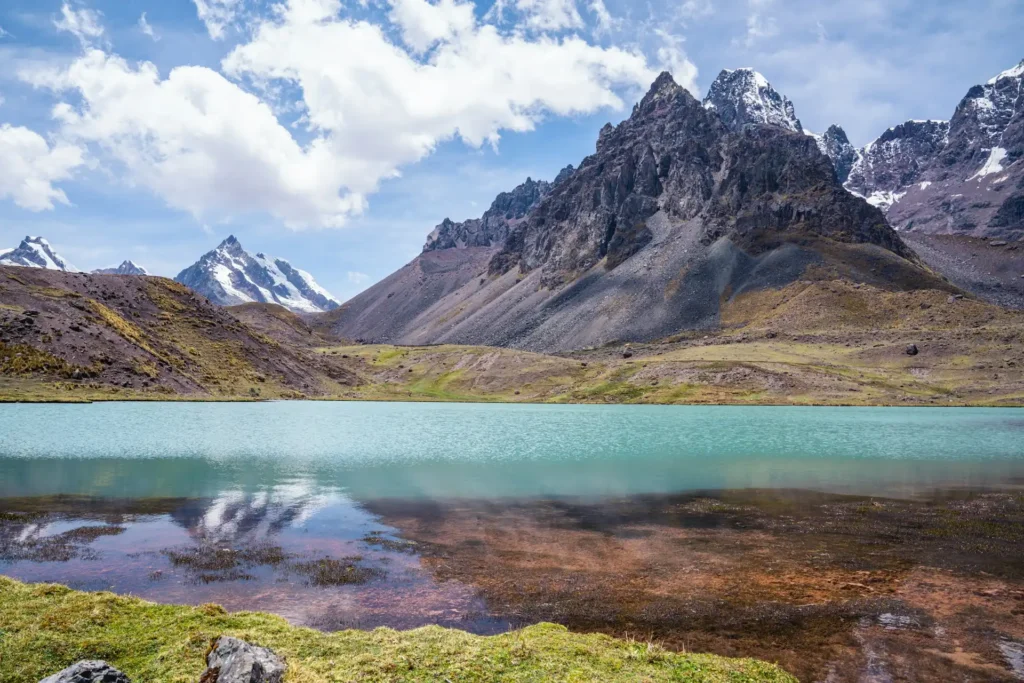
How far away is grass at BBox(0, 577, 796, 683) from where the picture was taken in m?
14.9

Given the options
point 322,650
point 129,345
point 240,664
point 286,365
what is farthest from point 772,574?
point 286,365

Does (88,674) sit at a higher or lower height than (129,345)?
lower

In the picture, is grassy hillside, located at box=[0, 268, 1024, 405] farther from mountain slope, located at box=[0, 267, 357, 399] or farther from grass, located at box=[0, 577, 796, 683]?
grass, located at box=[0, 577, 796, 683]

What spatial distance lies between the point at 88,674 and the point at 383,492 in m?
31.6

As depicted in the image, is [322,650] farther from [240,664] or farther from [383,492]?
[383,492]

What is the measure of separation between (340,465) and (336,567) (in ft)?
106

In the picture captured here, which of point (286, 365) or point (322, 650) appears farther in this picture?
point (286, 365)

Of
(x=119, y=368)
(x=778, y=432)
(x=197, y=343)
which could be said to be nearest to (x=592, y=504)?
(x=778, y=432)

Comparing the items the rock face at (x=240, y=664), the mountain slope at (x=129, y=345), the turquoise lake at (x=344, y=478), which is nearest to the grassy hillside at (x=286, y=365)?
the mountain slope at (x=129, y=345)

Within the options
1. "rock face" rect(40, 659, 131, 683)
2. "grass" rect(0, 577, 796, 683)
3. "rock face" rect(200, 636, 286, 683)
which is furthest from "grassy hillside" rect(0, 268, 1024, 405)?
"rock face" rect(40, 659, 131, 683)

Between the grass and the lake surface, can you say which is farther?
the lake surface

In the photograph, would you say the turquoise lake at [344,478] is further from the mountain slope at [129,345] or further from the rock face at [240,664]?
the mountain slope at [129,345]

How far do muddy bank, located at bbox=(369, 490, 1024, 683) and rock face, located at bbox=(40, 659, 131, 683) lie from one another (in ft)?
36.6

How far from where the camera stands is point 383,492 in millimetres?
44031
